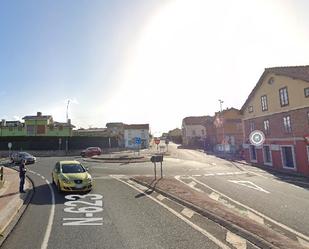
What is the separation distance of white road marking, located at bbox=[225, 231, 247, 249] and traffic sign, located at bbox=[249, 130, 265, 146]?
28.3 meters

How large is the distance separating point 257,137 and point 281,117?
544 cm

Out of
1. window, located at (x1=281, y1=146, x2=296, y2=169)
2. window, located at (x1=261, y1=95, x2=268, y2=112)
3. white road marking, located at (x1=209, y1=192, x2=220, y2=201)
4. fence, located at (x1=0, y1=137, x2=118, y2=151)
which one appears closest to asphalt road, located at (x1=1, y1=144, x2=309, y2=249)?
white road marking, located at (x1=209, y1=192, x2=220, y2=201)

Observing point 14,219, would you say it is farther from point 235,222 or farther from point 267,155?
point 267,155

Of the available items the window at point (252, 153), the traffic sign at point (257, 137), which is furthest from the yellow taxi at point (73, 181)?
the window at point (252, 153)

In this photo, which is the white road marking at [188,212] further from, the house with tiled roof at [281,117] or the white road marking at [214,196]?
the house with tiled roof at [281,117]

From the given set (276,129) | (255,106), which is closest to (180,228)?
(276,129)

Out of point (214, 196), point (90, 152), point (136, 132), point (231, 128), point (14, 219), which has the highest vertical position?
point (136, 132)

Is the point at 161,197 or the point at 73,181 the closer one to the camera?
the point at 161,197

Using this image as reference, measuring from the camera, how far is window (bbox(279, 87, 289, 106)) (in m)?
29.7

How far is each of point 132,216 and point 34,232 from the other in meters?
3.21

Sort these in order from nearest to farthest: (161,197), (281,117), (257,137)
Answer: (161,197)
(281,117)
(257,137)

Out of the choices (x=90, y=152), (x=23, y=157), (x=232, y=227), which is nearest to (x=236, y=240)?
(x=232, y=227)

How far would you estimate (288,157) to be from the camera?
98.4ft

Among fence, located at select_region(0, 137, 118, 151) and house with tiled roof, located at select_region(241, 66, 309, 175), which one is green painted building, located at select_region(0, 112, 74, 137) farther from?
house with tiled roof, located at select_region(241, 66, 309, 175)
